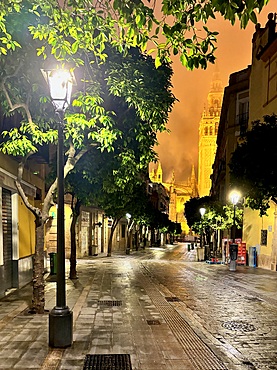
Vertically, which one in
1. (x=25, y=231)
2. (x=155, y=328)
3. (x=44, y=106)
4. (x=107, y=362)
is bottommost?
(x=155, y=328)

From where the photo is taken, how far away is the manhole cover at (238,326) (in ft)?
26.7

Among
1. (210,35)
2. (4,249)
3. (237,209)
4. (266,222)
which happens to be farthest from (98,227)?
(210,35)

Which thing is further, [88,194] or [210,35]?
[88,194]

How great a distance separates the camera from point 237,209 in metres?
27.3

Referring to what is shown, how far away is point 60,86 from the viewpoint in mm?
6742

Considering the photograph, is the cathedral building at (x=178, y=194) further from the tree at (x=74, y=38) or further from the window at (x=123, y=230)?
the tree at (x=74, y=38)

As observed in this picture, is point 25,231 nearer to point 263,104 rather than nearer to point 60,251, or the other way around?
point 60,251

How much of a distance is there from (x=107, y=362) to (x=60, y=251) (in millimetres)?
1960

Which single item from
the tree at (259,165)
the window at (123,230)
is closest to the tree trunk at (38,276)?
the tree at (259,165)

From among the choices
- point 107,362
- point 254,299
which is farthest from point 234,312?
point 107,362

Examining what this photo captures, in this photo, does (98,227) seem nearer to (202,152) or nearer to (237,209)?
(237,209)

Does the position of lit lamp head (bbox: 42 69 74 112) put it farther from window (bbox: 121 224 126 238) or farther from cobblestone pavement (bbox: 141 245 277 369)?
window (bbox: 121 224 126 238)

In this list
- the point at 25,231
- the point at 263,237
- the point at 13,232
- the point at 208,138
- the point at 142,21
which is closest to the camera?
the point at 142,21

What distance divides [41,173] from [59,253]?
11.6 metres
